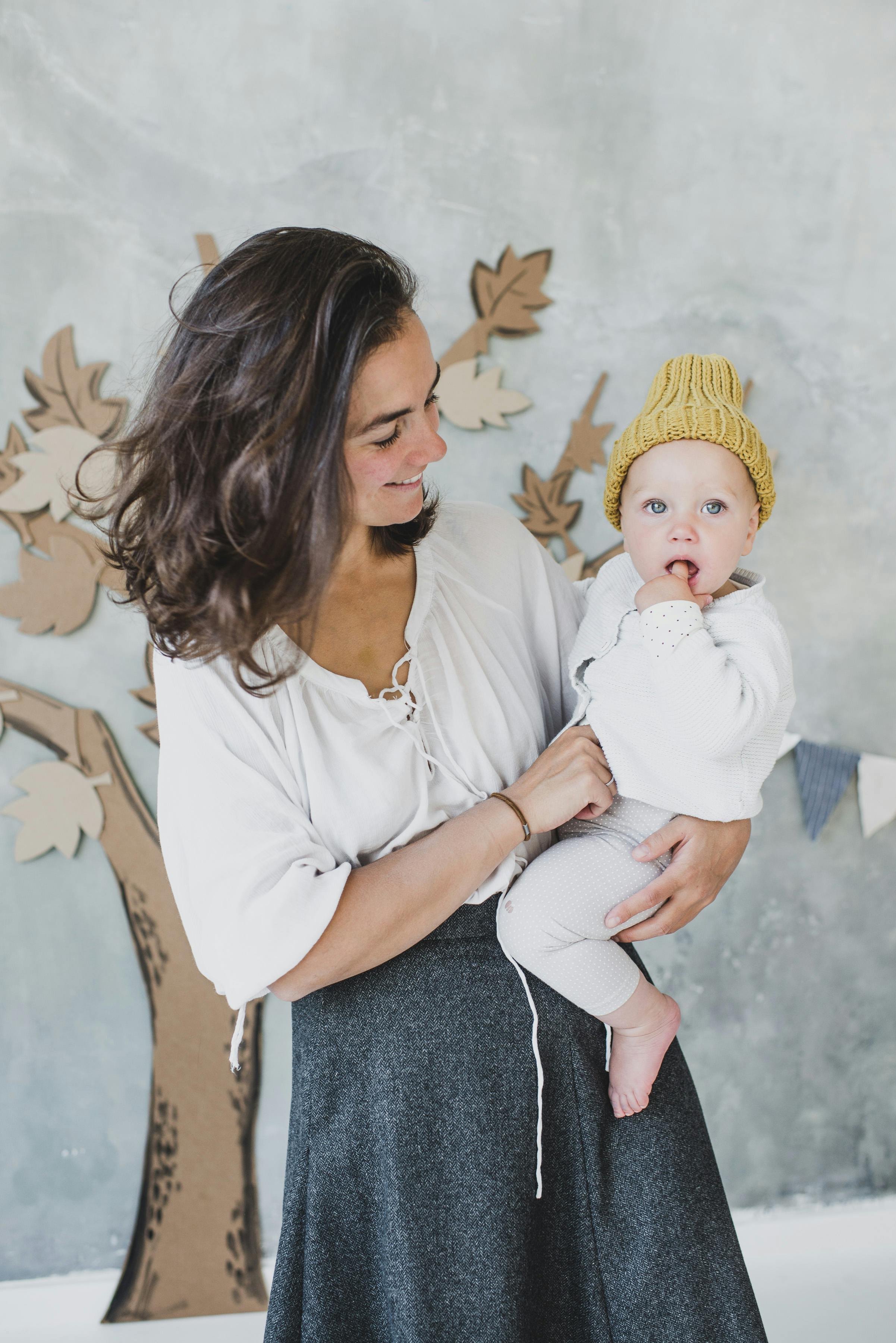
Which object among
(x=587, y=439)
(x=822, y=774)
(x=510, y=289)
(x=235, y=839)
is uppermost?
(x=510, y=289)

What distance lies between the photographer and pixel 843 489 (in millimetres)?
2301

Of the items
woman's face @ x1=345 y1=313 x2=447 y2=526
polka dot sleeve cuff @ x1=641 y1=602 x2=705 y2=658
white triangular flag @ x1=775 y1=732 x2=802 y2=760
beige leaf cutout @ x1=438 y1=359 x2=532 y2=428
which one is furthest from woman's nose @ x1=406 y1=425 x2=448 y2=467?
white triangular flag @ x1=775 y1=732 x2=802 y2=760

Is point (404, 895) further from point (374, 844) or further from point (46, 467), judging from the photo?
point (46, 467)

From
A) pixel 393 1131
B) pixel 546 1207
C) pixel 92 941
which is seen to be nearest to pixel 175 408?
pixel 393 1131

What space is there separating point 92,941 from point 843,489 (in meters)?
1.98

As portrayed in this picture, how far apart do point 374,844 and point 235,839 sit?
0.61 ft

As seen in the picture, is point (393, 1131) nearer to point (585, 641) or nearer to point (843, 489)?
point (585, 641)

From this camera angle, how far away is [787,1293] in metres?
2.35

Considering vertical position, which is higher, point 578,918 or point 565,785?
point 565,785

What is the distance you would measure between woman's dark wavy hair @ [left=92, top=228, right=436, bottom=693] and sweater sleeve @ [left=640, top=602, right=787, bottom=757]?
379mm

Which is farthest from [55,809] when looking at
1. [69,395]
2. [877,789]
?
[877,789]

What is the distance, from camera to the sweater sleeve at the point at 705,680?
1092mm

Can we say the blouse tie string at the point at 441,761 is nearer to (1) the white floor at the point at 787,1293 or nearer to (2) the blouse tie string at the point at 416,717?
(2) the blouse tie string at the point at 416,717

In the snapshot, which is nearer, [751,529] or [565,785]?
[565,785]
